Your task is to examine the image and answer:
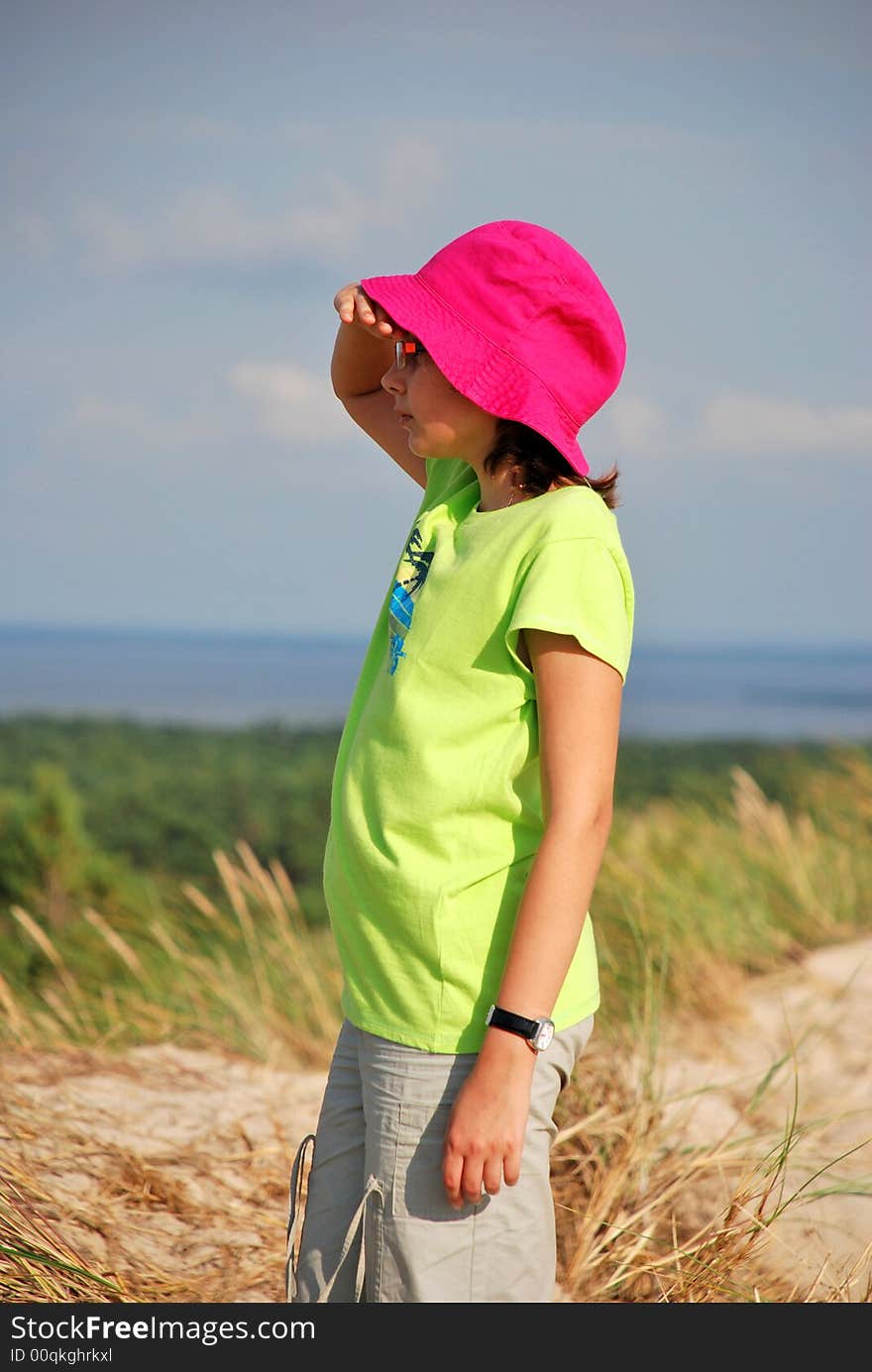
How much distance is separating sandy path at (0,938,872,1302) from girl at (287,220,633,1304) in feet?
2.40

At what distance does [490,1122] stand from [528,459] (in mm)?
786

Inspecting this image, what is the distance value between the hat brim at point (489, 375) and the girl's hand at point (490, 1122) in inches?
27.6

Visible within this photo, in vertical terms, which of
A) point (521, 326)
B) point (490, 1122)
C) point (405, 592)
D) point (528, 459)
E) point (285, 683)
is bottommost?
point (490, 1122)

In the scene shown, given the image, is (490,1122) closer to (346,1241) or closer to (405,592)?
(346,1241)

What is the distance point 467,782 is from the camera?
1.43 metres

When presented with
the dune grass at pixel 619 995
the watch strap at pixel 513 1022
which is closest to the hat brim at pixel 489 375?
the watch strap at pixel 513 1022

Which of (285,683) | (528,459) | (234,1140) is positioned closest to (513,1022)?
(528,459)

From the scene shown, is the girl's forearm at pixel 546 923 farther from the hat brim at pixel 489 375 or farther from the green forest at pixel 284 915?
the green forest at pixel 284 915

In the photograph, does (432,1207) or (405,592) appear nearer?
(432,1207)

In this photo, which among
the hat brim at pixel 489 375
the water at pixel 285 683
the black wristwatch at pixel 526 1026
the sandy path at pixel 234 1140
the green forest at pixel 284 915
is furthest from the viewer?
the water at pixel 285 683

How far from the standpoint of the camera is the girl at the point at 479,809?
138 centimetres

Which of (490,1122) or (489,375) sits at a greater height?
(489,375)
